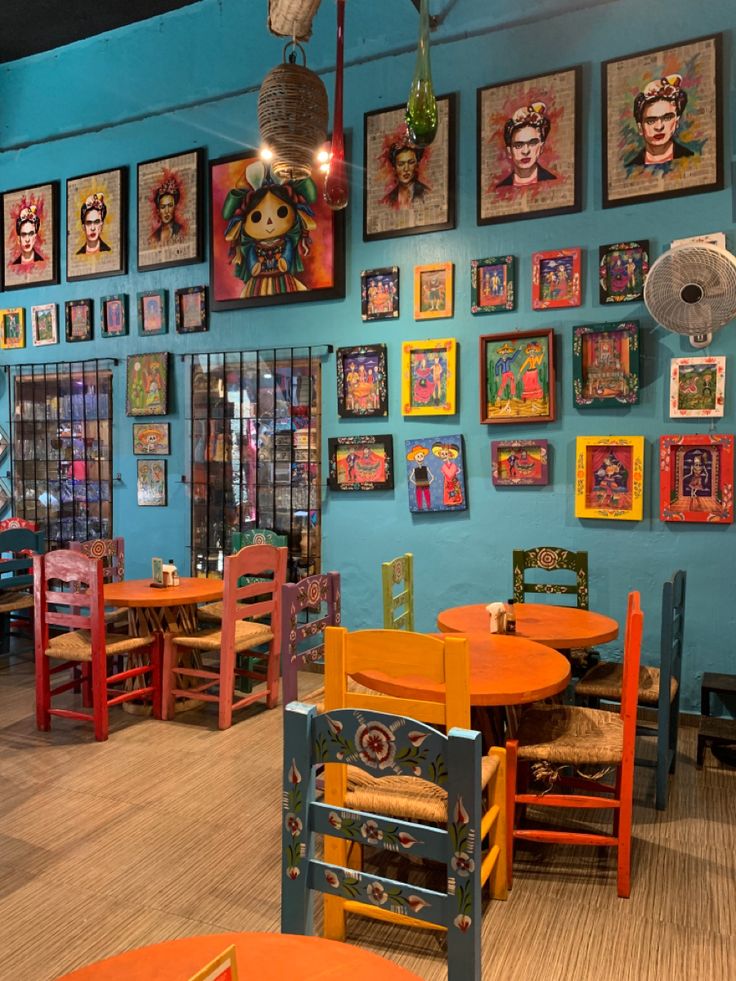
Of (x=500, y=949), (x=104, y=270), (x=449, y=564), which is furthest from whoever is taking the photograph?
(x=104, y=270)

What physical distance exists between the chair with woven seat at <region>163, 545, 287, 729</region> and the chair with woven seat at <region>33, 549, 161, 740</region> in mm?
141

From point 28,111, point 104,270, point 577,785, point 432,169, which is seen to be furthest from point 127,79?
point 577,785

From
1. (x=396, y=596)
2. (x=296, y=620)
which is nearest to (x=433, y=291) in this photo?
(x=396, y=596)

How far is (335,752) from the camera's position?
4.62ft

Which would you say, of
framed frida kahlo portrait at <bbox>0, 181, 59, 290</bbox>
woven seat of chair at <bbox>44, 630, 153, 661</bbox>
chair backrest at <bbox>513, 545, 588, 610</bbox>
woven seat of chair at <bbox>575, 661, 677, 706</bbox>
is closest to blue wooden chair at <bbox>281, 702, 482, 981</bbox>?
woven seat of chair at <bbox>575, 661, 677, 706</bbox>

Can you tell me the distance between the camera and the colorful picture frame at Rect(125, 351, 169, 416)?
5758 millimetres

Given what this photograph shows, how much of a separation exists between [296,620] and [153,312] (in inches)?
149

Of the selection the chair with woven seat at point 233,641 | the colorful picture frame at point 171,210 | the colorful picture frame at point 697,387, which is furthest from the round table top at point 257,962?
the colorful picture frame at point 171,210

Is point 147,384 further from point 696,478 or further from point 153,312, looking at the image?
point 696,478

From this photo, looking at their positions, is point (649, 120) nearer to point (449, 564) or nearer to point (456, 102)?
point (456, 102)

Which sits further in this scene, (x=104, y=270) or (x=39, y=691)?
(x=104, y=270)

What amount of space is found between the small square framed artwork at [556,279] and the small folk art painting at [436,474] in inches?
40.5

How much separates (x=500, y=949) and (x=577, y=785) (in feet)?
2.91

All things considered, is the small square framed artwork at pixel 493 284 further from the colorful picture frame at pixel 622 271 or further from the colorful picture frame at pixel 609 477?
the colorful picture frame at pixel 609 477
